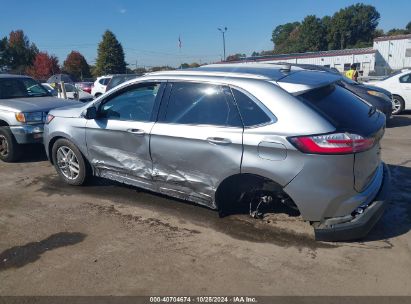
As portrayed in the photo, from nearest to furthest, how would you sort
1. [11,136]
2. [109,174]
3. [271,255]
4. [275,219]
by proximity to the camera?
1. [271,255]
2. [275,219]
3. [109,174]
4. [11,136]

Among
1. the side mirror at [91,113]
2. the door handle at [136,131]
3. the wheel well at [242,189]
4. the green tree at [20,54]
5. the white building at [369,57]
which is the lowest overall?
the wheel well at [242,189]

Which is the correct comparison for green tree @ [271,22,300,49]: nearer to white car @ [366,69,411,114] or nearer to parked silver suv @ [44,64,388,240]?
white car @ [366,69,411,114]

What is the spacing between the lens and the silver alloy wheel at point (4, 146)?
22.6ft

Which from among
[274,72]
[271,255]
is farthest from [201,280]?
[274,72]

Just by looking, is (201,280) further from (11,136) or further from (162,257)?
(11,136)

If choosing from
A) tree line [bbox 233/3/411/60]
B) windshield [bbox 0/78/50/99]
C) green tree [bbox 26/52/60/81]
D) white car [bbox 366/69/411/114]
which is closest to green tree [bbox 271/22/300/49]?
tree line [bbox 233/3/411/60]

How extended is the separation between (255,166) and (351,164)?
86 centimetres

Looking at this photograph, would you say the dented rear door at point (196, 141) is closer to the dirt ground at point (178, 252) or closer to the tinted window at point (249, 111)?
the tinted window at point (249, 111)

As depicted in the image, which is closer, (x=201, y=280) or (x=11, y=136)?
(x=201, y=280)

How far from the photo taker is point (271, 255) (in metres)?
3.45

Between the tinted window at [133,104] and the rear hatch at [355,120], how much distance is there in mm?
1813

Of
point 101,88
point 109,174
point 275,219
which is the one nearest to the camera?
point 275,219

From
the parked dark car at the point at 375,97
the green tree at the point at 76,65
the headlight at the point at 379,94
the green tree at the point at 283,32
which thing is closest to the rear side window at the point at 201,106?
the parked dark car at the point at 375,97

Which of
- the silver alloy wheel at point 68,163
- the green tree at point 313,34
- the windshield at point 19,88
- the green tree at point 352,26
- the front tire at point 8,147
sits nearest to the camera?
the silver alloy wheel at point 68,163
